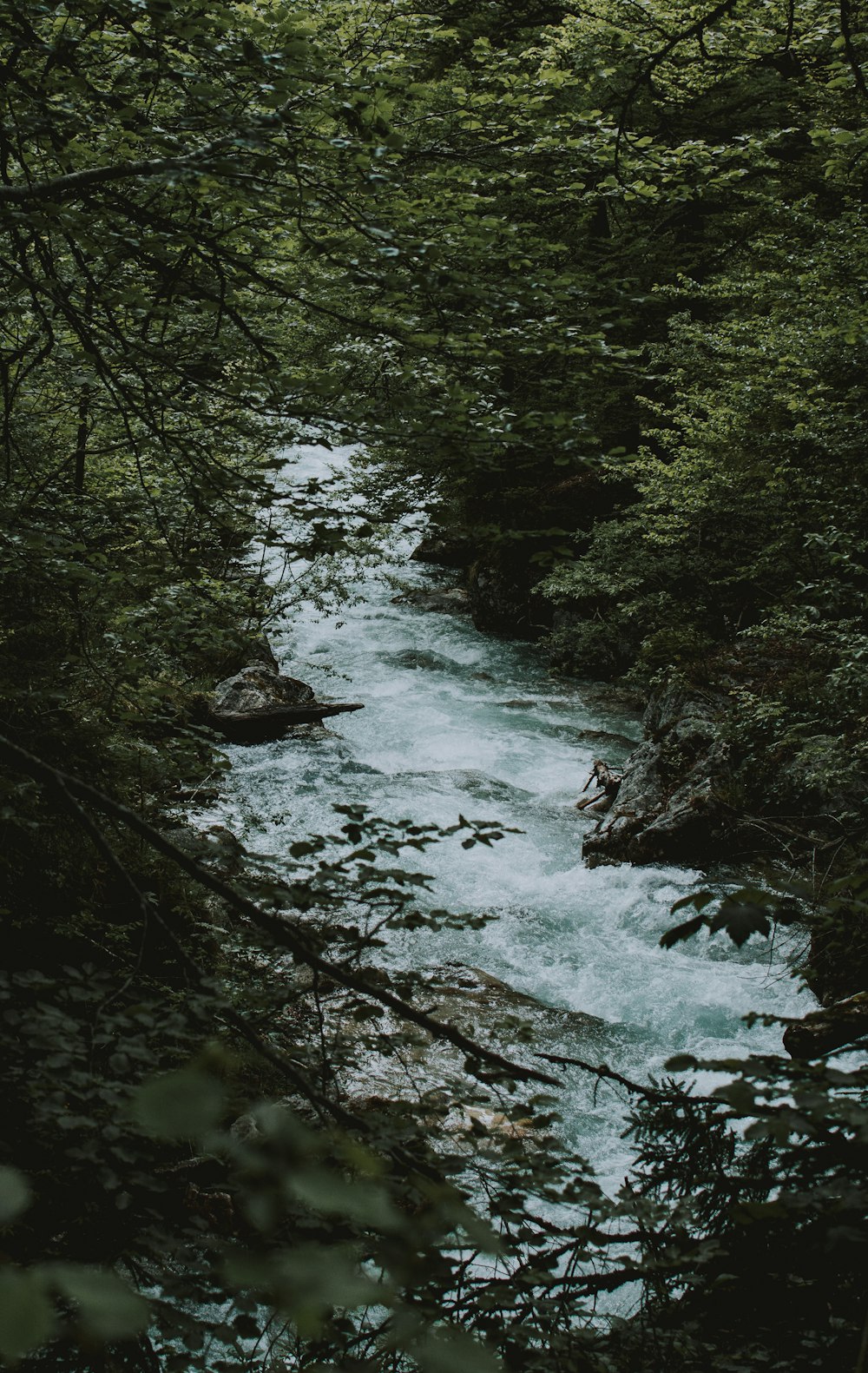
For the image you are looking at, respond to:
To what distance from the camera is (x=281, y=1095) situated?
404cm

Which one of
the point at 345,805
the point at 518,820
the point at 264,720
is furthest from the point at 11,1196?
the point at 264,720

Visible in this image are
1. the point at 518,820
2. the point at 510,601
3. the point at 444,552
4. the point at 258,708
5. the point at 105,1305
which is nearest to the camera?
the point at 105,1305

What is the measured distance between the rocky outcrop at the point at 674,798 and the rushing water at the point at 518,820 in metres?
0.22

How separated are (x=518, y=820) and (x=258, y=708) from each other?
354cm

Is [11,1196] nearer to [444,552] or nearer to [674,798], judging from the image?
[674,798]

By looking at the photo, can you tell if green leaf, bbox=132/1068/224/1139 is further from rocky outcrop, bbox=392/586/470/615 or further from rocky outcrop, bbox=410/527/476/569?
rocky outcrop, bbox=410/527/476/569

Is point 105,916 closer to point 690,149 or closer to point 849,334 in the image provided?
point 690,149

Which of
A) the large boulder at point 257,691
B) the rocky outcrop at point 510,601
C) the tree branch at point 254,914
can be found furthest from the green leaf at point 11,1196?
the rocky outcrop at point 510,601

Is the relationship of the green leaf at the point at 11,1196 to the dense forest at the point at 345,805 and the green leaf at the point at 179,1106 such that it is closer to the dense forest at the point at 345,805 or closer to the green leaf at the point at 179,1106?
the dense forest at the point at 345,805

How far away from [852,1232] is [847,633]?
5.53 metres

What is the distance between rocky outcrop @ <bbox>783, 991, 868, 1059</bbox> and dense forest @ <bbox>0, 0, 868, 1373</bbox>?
0.04 m

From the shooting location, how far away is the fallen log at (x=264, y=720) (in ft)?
33.1

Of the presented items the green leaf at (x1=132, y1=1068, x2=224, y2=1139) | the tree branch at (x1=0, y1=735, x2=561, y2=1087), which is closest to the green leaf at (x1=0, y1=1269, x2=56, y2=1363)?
the green leaf at (x1=132, y1=1068, x2=224, y2=1139)

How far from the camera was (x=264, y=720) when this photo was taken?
34.0 ft
